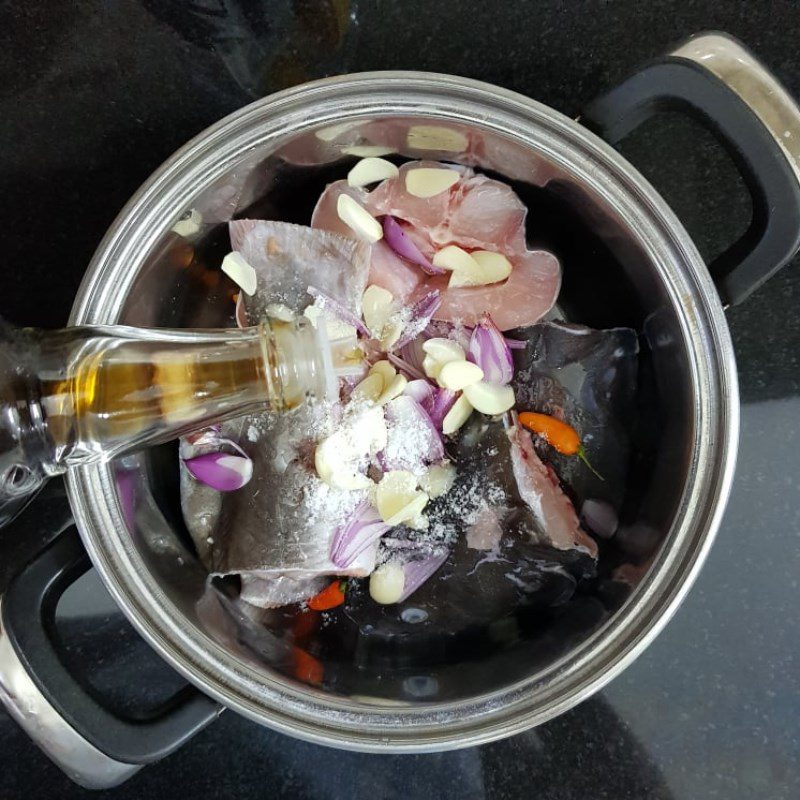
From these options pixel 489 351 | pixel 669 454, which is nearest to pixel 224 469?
pixel 489 351

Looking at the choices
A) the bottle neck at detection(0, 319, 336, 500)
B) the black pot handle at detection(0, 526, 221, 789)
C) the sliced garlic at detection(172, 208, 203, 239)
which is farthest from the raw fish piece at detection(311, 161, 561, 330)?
the black pot handle at detection(0, 526, 221, 789)

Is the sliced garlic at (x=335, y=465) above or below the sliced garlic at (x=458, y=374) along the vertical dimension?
below

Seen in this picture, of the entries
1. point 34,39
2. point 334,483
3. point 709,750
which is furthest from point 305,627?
point 34,39

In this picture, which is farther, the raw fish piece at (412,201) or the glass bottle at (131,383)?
the raw fish piece at (412,201)

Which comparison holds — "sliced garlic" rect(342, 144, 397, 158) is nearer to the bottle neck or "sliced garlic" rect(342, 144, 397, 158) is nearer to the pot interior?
the pot interior

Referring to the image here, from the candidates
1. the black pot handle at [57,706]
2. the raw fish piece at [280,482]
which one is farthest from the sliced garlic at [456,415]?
the black pot handle at [57,706]

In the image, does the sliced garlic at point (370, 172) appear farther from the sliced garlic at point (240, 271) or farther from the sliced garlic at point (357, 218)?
the sliced garlic at point (240, 271)
